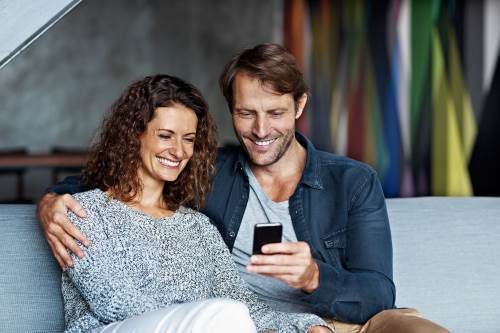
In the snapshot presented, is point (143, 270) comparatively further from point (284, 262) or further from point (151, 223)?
point (284, 262)

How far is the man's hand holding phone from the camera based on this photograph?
7.03 ft

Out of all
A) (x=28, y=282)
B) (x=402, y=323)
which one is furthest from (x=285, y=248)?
(x=28, y=282)

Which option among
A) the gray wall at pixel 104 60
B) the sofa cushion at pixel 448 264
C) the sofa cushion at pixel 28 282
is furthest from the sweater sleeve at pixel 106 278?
the gray wall at pixel 104 60

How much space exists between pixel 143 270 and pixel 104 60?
703 cm

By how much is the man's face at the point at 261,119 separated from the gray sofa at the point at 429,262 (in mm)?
539

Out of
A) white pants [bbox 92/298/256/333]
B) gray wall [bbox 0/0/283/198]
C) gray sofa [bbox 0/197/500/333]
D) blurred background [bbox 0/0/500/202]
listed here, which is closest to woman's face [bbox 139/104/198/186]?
gray sofa [bbox 0/197/500/333]

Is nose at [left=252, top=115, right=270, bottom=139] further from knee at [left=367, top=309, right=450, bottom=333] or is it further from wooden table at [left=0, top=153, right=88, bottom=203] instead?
wooden table at [left=0, top=153, right=88, bottom=203]

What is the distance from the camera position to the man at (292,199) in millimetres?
2561

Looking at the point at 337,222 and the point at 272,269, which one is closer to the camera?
the point at 272,269

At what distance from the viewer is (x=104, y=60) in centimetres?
917

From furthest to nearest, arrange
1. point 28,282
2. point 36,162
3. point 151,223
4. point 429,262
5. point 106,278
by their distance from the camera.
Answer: point 36,162 → point 429,262 → point 28,282 → point 151,223 → point 106,278

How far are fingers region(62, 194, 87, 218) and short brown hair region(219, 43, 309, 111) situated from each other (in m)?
0.68

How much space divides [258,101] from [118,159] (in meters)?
0.49

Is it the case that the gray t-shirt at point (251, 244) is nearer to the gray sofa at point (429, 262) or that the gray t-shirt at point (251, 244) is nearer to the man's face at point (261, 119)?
the man's face at point (261, 119)
